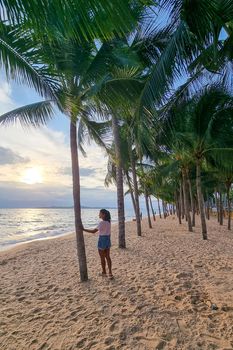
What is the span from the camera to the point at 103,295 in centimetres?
505

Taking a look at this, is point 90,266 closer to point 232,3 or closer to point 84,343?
point 84,343

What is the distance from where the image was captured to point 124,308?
14.3ft

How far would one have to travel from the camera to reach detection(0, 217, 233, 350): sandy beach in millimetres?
3428

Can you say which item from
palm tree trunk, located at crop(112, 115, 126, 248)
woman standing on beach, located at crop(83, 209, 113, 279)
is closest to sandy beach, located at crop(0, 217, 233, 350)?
woman standing on beach, located at crop(83, 209, 113, 279)

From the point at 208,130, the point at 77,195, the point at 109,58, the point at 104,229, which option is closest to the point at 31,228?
the point at 208,130

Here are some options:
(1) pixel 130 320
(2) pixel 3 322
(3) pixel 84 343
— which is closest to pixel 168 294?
(1) pixel 130 320

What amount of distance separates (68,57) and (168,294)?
16.9 feet

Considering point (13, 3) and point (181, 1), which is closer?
point (13, 3)

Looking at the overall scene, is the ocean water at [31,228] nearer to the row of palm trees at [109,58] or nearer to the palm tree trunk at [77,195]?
the palm tree trunk at [77,195]

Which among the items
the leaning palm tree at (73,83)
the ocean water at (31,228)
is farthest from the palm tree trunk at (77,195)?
the ocean water at (31,228)

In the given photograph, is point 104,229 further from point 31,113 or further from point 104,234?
point 31,113

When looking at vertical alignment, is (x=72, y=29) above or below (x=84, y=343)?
above

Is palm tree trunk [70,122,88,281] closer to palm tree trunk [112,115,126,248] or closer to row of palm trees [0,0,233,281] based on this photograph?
row of palm trees [0,0,233,281]

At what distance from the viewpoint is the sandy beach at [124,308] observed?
343cm
